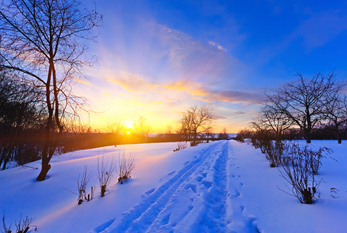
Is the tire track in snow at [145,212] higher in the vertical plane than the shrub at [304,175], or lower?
lower

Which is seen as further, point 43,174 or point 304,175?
point 43,174

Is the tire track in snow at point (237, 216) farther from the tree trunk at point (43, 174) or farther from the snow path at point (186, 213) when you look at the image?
the tree trunk at point (43, 174)

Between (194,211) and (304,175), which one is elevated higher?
(304,175)

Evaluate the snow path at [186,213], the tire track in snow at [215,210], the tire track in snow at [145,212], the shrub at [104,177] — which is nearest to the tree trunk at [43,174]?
the shrub at [104,177]

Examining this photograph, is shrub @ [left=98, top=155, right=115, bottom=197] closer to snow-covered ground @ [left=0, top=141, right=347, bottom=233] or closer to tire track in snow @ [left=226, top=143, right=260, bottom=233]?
snow-covered ground @ [left=0, top=141, right=347, bottom=233]

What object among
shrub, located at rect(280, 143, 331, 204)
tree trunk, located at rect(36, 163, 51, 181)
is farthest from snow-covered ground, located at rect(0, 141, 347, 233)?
tree trunk, located at rect(36, 163, 51, 181)

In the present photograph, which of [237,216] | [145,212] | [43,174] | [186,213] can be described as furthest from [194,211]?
[43,174]

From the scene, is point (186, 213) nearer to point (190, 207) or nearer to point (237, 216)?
point (190, 207)

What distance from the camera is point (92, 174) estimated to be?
6.67m

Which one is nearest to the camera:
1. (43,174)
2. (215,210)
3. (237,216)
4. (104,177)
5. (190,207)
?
(237,216)

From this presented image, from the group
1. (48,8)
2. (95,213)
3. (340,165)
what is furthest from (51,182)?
(340,165)

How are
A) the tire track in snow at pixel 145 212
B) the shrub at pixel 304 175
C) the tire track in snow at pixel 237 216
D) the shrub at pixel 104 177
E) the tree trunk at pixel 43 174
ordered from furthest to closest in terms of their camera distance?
the tree trunk at pixel 43 174 → the shrub at pixel 104 177 → the shrub at pixel 304 175 → the tire track in snow at pixel 145 212 → the tire track in snow at pixel 237 216

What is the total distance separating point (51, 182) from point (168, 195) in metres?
5.33

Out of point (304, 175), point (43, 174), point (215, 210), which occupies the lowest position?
point (43, 174)
